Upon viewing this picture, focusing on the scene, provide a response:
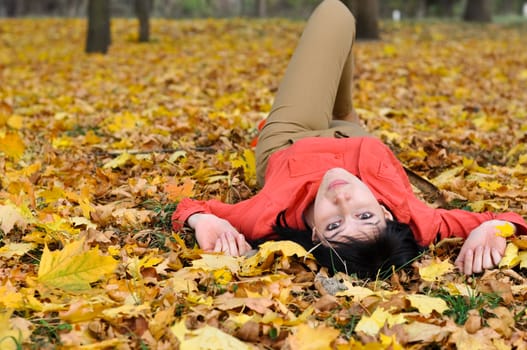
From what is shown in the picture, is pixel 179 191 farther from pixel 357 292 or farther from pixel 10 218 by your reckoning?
pixel 357 292

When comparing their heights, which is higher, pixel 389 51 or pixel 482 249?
pixel 389 51

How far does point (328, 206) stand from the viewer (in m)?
2.80

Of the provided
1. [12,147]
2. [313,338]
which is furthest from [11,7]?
[313,338]

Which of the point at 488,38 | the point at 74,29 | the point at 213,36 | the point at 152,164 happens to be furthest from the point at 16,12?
the point at 152,164

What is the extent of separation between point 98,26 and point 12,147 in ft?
24.9

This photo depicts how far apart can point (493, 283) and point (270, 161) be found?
4.95 ft

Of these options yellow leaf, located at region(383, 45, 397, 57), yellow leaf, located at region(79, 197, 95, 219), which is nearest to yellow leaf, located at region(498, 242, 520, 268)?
yellow leaf, located at region(79, 197, 95, 219)

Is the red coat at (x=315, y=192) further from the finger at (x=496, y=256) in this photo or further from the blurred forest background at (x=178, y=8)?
→ the blurred forest background at (x=178, y=8)

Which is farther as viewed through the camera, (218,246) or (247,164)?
(247,164)

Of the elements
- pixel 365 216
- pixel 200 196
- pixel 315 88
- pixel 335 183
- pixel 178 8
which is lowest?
pixel 200 196

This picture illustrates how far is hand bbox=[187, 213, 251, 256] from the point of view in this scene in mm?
2959

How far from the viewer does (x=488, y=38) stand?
575 inches

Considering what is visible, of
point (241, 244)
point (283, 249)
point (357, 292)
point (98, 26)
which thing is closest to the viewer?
point (357, 292)

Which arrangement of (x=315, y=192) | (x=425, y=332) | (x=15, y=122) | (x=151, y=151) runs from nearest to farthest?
(x=425, y=332) < (x=315, y=192) < (x=151, y=151) < (x=15, y=122)
